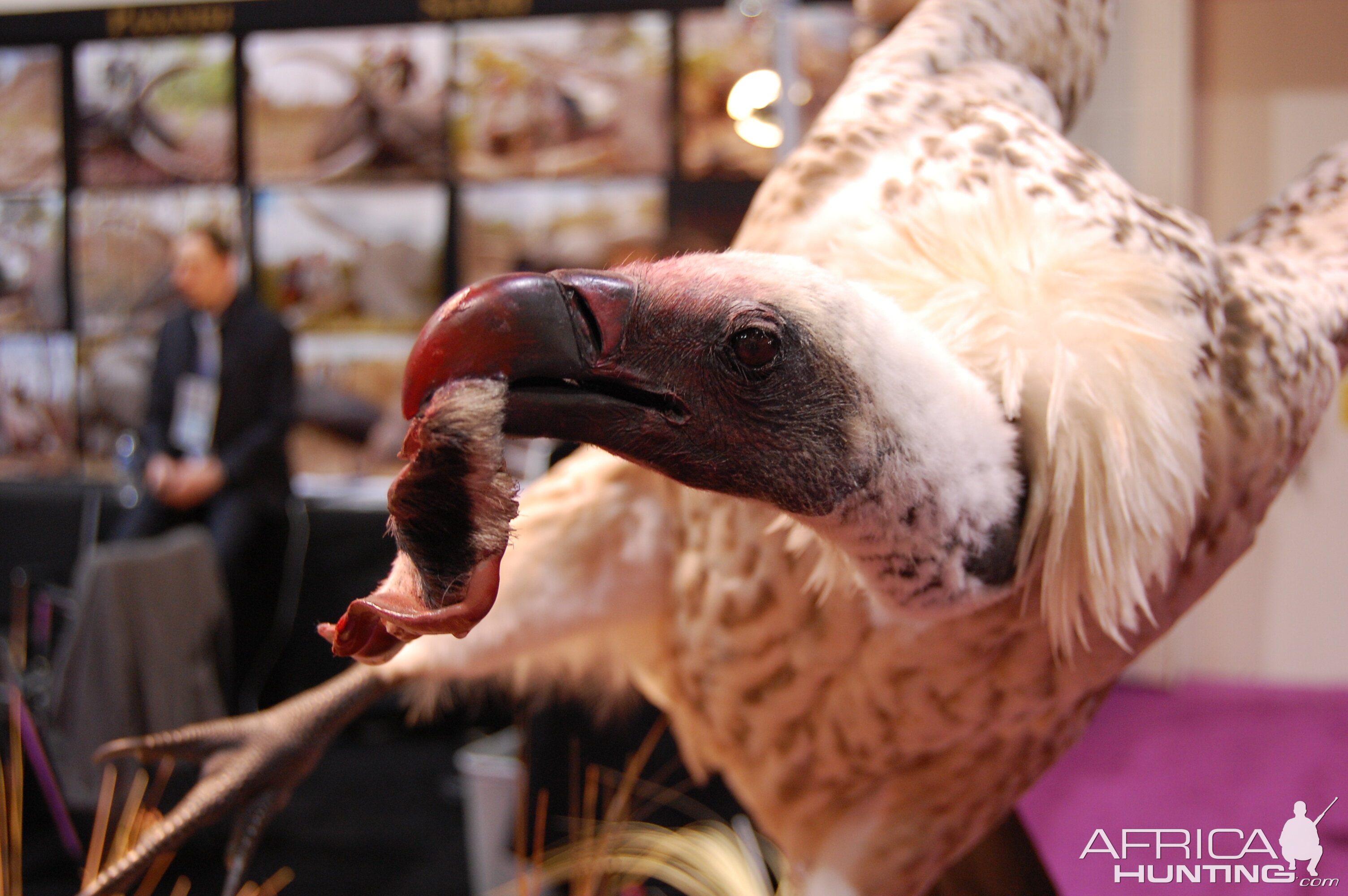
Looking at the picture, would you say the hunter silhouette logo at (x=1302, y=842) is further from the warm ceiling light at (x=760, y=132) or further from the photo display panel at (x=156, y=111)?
the photo display panel at (x=156, y=111)

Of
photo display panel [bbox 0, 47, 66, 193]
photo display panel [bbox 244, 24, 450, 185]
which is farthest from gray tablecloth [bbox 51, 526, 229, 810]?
photo display panel [bbox 0, 47, 66, 193]

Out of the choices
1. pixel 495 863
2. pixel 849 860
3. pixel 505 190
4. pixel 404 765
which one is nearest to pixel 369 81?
pixel 505 190

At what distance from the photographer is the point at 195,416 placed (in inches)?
92.0

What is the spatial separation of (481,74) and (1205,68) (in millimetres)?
2213

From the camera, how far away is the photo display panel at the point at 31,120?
114 inches

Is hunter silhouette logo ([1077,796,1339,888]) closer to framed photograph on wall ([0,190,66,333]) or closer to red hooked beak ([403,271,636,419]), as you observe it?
red hooked beak ([403,271,636,419])

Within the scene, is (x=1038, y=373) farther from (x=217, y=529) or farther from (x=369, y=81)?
(x=369, y=81)

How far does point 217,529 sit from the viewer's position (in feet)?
7.73

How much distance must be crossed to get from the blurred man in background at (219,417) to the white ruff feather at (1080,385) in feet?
6.88

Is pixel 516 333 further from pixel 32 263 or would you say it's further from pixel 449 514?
pixel 32 263

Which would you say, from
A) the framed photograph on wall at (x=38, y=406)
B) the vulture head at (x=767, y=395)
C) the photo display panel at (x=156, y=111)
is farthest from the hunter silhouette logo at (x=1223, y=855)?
the framed photograph on wall at (x=38, y=406)

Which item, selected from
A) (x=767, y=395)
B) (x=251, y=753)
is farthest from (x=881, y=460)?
(x=251, y=753)

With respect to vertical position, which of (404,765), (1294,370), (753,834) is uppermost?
(1294,370)

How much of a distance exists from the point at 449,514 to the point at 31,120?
10.9 feet
